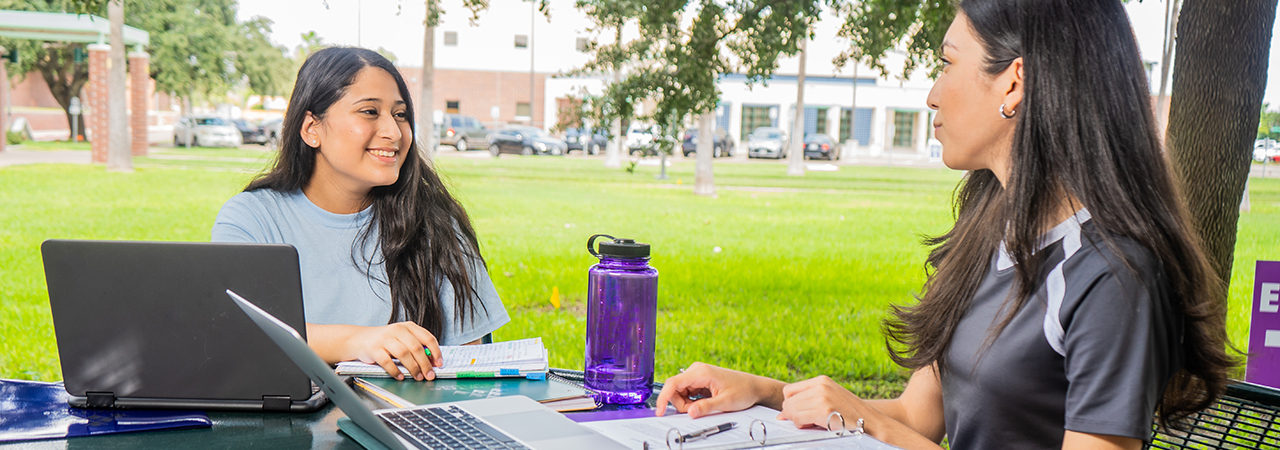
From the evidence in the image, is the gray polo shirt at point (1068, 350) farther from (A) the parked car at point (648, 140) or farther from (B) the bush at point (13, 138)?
(B) the bush at point (13, 138)

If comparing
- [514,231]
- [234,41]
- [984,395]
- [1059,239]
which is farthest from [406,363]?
[234,41]

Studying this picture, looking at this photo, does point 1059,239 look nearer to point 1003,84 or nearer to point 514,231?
point 1003,84

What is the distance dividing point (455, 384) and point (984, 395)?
0.93 metres

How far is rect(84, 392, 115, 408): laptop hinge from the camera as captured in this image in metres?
1.54

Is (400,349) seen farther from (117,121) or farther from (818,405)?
(117,121)

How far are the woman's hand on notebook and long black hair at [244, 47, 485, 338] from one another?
48cm

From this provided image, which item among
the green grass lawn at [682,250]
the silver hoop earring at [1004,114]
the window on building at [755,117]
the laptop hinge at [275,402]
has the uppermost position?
the window on building at [755,117]

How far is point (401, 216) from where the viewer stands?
2516mm

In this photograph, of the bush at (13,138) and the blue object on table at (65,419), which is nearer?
the blue object on table at (65,419)

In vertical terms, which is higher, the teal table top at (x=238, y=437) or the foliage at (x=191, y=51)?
the foliage at (x=191, y=51)

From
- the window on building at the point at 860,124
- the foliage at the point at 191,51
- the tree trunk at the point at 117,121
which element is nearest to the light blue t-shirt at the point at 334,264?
the tree trunk at the point at 117,121

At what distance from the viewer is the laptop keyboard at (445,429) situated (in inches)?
49.9

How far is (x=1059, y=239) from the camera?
4.55 feet

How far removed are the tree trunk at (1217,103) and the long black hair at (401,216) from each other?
2328mm
